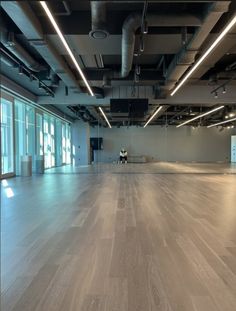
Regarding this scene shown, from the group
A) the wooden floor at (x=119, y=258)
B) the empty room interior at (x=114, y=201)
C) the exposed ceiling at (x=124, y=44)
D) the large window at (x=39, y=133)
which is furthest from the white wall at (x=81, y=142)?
the wooden floor at (x=119, y=258)

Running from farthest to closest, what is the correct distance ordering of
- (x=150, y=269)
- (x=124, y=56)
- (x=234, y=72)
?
(x=234, y=72)
(x=124, y=56)
(x=150, y=269)

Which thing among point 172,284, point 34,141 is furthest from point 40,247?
point 34,141

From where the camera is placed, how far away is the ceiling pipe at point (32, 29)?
391 cm

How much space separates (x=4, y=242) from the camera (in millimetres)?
3328

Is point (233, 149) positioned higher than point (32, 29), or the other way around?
point (32, 29)

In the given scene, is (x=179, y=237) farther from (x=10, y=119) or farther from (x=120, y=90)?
(x=10, y=119)

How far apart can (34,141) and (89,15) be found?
9.43 meters

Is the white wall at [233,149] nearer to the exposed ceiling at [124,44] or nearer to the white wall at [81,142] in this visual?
the white wall at [81,142]

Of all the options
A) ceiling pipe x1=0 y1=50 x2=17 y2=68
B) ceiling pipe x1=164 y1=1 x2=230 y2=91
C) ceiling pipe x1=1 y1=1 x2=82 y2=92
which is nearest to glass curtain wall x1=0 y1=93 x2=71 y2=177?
ceiling pipe x1=0 y1=50 x2=17 y2=68

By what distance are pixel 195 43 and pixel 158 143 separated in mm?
14103

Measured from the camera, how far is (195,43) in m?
5.46

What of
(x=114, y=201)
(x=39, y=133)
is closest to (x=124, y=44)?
(x=114, y=201)

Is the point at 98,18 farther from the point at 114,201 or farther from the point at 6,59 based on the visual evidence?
the point at 114,201

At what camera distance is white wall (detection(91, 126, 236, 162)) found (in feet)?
63.5
